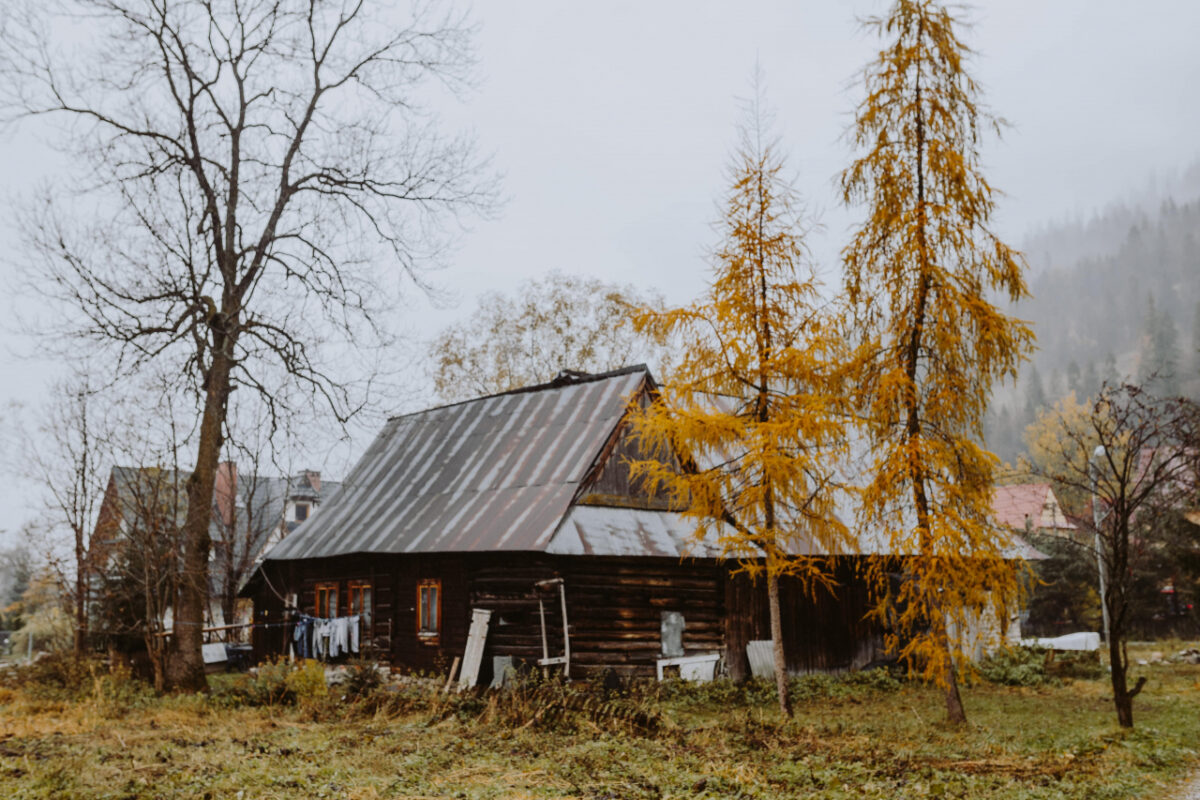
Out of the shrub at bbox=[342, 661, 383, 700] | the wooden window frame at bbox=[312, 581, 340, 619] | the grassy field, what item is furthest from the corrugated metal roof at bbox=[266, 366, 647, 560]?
the grassy field

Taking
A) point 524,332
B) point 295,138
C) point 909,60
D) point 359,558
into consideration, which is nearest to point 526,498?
point 359,558

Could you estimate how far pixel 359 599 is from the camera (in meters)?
23.3

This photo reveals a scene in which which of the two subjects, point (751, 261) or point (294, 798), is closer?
point (294, 798)

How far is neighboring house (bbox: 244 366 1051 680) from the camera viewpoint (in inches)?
745

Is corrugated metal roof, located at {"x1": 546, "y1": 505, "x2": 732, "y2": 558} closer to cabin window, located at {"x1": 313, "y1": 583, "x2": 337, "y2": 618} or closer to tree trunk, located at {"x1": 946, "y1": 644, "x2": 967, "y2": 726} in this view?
tree trunk, located at {"x1": 946, "y1": 644, "x2": 967, "y2": 726}

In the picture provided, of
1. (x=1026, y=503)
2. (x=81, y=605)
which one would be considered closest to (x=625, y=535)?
(x=81, y=605)

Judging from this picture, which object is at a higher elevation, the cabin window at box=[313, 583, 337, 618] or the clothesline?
the cabin window at box=[313, 583, 337, 618]

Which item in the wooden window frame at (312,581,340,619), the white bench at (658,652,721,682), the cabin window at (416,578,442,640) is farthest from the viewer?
the wooden window frame at (312,581,340,619)

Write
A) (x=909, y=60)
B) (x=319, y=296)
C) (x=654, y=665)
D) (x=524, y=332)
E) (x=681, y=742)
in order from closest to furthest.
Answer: (x=681, y=742) < (x=909, y=60) < (x=654, y=665) < (x=319, y=296) < (x=524, y=332)

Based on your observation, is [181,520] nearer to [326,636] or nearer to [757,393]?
[326,636]

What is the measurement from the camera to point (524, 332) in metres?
41.3

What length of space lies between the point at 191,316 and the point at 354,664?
8192 mm

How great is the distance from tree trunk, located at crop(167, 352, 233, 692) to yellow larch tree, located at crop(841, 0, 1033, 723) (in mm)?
12803

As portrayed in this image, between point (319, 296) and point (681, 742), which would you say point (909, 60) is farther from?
point (319, 296)
